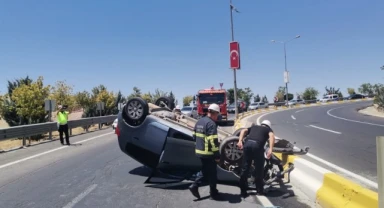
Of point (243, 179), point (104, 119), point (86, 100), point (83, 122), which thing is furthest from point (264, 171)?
point (86, 100)

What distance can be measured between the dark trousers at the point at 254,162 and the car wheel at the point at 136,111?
2.45 m

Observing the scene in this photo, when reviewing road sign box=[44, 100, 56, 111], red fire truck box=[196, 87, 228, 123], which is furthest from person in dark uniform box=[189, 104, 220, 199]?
red fire truck box=[196, 87, 228, 123]

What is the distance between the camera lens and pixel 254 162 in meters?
6.29

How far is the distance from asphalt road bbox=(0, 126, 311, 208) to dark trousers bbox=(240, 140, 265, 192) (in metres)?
0.26

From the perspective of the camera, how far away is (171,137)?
7.28m

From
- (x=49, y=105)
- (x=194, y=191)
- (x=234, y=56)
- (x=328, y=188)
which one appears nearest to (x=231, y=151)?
(x=194, y=191)

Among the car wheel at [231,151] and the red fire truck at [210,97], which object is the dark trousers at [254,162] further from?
the red fire truck at [210,97]

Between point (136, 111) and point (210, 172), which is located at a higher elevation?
point (136, 111)

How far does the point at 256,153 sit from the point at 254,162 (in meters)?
0.20

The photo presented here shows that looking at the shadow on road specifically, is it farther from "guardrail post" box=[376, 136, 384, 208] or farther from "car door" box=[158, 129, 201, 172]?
"guardrail post" box=[376, 136, 384, 208]

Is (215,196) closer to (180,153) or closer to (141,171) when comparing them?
(180,153)

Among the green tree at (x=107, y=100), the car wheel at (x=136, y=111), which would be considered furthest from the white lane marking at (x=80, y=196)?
the green tree at (x=107, y=100)

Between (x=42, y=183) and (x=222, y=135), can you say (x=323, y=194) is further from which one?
(x=42, y=183)

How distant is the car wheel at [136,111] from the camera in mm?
7662
